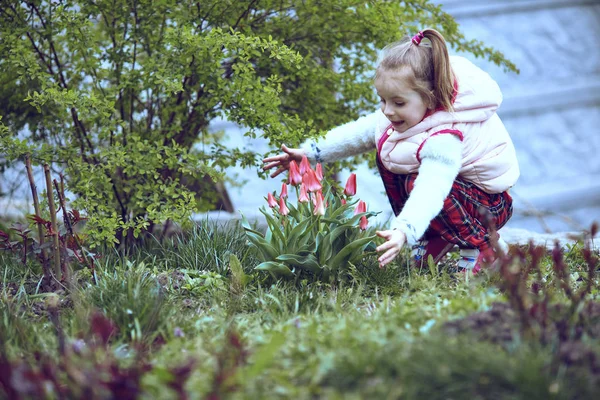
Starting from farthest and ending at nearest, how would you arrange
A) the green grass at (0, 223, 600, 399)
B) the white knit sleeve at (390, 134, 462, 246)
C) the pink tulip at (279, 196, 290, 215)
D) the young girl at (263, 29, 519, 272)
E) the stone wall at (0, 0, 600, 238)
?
the stone wall at (0, 0, 600, 238)
the pink tulip at (279, 196, 290, 215)
the young girl at (263, 29, 519, 272)
the white knit sleeve at (390, 134, 462, 246)
the green grass at (0, 223, 600, 399)

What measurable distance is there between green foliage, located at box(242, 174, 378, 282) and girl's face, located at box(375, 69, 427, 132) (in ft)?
1.51

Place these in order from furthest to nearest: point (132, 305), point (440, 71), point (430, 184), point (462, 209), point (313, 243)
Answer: point (462, 209) < point (313, 243) < point (440, 71) < point (430, 184) < point (132, 305)

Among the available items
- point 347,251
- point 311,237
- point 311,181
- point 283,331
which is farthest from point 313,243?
point 283,331

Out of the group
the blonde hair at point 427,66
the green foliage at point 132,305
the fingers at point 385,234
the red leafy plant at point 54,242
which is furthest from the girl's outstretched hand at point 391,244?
the red leafy plant at point 54,242

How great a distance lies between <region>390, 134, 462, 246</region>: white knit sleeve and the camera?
2891mm

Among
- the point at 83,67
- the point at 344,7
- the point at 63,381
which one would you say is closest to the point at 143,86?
the point at 83,67

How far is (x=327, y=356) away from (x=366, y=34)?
265cm

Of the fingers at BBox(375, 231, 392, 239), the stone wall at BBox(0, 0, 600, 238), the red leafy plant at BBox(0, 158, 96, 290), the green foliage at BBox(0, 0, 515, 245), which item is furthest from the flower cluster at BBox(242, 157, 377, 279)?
the stone wall at BBox(0, 0, 600, 238)

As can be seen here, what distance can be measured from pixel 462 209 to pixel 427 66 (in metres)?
0.70

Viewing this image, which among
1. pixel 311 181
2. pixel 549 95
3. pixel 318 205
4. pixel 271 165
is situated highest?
pixel 549 95

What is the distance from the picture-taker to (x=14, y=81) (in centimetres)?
414

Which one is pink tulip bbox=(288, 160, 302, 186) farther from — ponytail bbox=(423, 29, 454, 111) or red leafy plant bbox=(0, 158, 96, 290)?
red leafy plant bbox=(0, 158, 96, 290)

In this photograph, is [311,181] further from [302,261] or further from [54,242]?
[54,242]

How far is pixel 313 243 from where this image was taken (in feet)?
10.6
